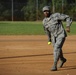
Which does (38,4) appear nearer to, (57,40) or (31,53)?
(31,53)

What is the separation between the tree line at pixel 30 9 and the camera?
45594 mm

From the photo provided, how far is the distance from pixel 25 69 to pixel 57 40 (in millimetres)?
1292

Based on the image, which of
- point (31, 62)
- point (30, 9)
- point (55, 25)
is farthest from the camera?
point (30, 9)

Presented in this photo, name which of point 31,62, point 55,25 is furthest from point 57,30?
point 31,62

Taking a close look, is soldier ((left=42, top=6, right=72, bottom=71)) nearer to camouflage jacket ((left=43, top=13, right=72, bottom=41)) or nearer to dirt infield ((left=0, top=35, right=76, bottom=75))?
camouflage jacket ((left=43, top=13, right=72, bottom=41))

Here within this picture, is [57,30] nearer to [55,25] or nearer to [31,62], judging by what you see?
[55,25]

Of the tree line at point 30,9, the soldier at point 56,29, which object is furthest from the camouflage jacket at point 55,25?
the tree line at point 30,9

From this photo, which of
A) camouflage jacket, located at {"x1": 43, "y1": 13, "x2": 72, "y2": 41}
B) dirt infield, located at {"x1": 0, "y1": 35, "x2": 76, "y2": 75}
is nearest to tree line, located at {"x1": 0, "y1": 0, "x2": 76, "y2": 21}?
dirt infield, located at {"x1": 0, "y1": 35, "x2": 76, "y2": 75}

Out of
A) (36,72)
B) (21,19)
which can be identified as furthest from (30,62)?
(21,19)

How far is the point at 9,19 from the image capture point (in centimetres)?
4616

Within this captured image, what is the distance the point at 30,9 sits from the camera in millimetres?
46156

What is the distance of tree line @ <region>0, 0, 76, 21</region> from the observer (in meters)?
45.6

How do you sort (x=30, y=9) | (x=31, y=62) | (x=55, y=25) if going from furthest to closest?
(x=30, y=9) → (x=31, y=62) → (x=55, y=25)

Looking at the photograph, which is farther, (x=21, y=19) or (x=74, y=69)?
(x=21, y=19)
